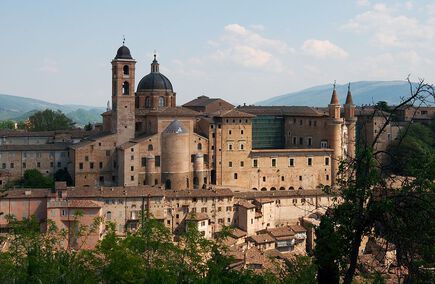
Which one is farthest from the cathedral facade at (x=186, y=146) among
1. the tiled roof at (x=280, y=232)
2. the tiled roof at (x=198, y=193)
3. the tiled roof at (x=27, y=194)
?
the tiled roof at (x=27, y=194)

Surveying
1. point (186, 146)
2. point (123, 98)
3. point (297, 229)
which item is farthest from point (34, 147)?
point (297, 229)

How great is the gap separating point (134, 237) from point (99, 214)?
18806mm

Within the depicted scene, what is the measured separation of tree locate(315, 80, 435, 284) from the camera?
1241cm

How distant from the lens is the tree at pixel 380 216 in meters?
12.4

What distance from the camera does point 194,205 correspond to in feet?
139

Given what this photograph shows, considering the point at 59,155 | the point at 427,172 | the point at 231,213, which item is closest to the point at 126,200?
the point at 231,213

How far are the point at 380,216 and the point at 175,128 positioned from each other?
3544cm

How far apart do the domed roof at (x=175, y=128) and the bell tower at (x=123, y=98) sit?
3.24 meters

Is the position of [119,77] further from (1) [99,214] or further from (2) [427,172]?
(2) [427,172]

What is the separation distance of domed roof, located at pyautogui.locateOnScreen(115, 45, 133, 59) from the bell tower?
0.13 meters

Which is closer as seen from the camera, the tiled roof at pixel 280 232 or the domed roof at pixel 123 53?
the tiled roof at pixel 280 232

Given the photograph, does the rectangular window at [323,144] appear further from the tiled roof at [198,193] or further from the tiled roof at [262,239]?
the tiled roof at [262,239]

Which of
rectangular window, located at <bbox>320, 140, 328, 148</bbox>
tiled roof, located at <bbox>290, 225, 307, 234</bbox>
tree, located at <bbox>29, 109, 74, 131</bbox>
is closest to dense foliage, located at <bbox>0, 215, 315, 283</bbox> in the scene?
tiled roof, located at <bbox>290, 225, 307, 234</bbox>

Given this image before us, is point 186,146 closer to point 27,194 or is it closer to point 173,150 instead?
point 173,150
